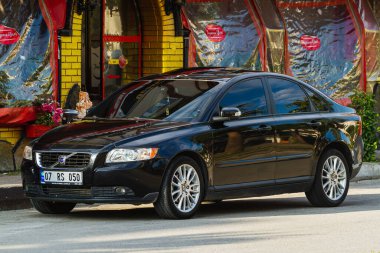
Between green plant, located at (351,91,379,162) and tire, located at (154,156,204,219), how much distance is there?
8310mm

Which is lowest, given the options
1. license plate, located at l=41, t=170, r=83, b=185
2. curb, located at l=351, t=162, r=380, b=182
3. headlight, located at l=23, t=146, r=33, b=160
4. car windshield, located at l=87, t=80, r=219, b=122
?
curb, located at l=351, t=162, r=380, b=182

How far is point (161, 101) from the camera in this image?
14.0 meters

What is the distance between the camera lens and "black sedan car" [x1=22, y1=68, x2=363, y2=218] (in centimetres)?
1280

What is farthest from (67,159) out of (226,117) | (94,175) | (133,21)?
(133,21)

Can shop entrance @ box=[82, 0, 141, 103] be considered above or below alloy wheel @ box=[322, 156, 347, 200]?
above

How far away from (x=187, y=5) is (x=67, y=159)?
949 cm

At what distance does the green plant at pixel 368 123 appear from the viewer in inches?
834

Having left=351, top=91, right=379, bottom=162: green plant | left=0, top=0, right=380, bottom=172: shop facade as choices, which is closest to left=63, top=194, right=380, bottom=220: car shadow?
left=0, top=0, right=380, bottom=172: shop facade

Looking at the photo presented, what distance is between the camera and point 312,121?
14.9m

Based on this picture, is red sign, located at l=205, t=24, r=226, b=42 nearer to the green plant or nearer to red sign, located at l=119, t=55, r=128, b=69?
red sign, located at l=119, t=55, r=128, b=69

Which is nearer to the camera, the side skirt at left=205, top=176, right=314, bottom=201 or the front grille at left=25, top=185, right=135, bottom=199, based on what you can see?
the front grille at left=25, top=185, right=135, bottom=199

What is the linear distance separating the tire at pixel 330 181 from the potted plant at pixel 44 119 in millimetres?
5233

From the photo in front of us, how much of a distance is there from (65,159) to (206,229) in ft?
5.40

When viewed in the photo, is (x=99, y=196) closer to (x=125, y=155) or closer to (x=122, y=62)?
(x=125, y=155)
